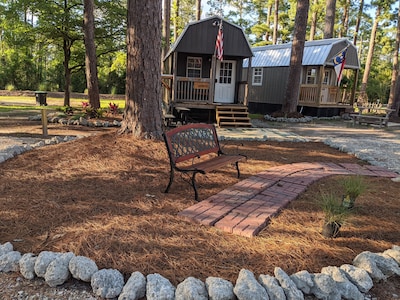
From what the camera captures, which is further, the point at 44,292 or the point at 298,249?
the point at 298,249

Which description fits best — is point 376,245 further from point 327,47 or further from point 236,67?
point 327,47

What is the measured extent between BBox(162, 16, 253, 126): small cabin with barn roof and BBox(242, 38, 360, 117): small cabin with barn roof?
1776mm

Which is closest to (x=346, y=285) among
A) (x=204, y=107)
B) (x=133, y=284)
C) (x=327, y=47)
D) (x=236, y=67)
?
(x=133, y=284)

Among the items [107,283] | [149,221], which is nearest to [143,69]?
[149,221]

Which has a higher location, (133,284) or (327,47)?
(327,47)

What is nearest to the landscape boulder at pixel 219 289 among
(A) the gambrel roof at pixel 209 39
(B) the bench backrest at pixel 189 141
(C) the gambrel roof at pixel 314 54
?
(B) the bench backrest at pixel 189 141

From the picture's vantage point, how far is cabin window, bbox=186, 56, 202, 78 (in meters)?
14.5

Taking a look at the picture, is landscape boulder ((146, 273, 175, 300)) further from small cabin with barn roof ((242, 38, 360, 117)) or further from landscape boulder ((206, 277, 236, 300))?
small cabin with barn roof ((242, 38, 360, 117))

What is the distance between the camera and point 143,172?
5004 mm

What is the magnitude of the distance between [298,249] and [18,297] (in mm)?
2338

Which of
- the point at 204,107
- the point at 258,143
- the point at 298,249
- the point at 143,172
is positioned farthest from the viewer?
the point at 204,107

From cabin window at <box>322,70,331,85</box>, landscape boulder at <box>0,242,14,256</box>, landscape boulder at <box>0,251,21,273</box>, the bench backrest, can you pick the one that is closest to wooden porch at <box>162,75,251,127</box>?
the bench backrest

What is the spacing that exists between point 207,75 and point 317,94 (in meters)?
6.50

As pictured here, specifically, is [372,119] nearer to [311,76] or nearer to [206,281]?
[311,76]
